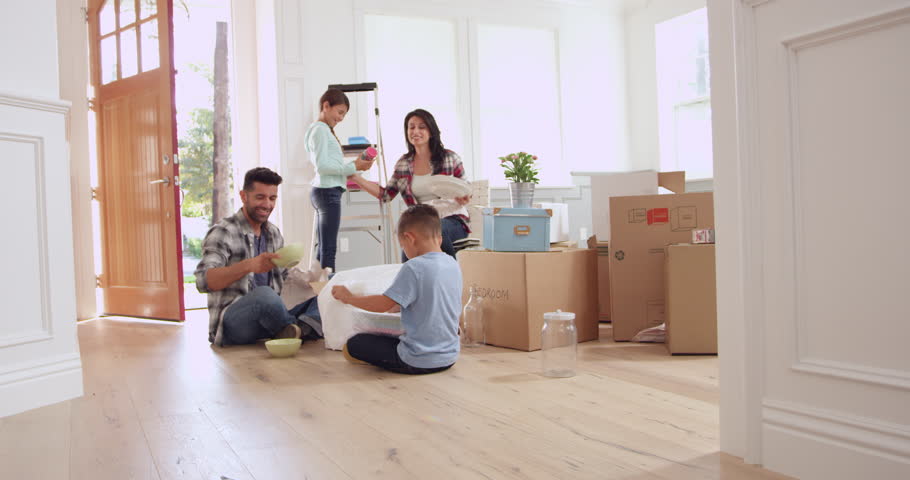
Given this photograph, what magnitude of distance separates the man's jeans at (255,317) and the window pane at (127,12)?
2.42 m

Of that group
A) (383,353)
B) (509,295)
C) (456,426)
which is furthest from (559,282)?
(456,426)

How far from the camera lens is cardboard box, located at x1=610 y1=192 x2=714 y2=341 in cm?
289

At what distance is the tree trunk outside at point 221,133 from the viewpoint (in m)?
8.79

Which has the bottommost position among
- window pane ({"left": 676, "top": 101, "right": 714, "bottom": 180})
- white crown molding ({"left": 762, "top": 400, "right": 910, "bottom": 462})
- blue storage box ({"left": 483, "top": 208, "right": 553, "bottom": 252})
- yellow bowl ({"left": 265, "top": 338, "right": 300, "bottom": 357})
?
yellow bowl ({"left": 265, "top": 338, "right": 300, "bottom": 357})

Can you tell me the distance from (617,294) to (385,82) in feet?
9.74

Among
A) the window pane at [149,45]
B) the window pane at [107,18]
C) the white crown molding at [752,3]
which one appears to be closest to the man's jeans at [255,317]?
the window pane at [149,45]

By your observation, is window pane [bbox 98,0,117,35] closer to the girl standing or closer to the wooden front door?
the wooden front door

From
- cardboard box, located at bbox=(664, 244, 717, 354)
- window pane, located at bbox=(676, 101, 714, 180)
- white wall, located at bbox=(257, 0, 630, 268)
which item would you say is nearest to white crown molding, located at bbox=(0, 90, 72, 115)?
cardboard box, located at bbox=(664, 244, 717, 354)

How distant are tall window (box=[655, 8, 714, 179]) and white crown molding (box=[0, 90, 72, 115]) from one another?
186 inches

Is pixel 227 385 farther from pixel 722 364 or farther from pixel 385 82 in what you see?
pixel 385 82

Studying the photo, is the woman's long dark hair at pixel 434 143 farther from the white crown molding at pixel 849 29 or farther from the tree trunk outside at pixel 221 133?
the tree trunk outside at pixel 221 133

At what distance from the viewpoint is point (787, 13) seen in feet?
4.26

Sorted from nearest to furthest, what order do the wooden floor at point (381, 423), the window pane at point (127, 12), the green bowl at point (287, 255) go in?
the wooden floor at point (381, 423) < the green bowl at point (287, 255) < the window pane at point (127, 12)

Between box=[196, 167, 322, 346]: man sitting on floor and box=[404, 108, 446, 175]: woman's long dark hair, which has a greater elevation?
box=[404, 108, 446, 175]: woman's long dark hair
